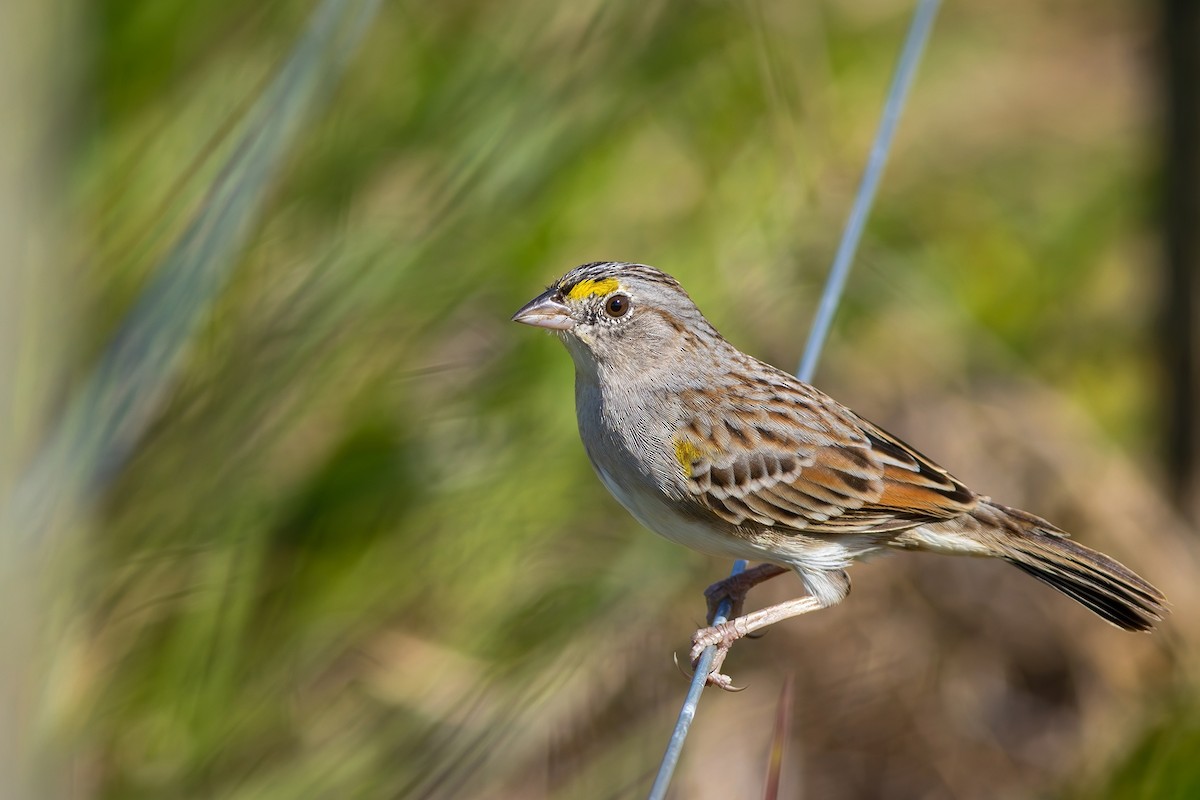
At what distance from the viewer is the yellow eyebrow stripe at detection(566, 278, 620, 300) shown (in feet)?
10.1

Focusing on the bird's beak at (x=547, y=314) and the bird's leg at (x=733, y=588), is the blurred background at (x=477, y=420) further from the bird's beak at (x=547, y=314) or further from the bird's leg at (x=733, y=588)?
the bird's beak at (x=547, y=314)

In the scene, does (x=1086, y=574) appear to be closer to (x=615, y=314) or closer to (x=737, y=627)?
(x=737, y=627)

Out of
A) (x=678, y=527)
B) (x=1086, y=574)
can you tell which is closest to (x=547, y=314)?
(x=678, y=527)

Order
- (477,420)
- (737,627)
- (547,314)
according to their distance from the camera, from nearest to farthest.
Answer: (547,314) → (737,627) → (477,420)

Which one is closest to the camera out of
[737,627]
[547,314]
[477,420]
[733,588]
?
[547,314]

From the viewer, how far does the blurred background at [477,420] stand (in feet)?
9.54

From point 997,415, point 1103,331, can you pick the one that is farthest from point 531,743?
point 1103,331

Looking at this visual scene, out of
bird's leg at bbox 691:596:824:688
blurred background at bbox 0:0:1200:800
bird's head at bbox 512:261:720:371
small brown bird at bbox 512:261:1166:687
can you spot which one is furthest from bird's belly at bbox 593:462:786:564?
blurred background at bbox 0:0:1200:800

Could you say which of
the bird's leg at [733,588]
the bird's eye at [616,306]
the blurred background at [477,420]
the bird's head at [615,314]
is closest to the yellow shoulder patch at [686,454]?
the bird's head at [615,314]

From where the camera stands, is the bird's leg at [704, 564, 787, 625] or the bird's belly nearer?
the bird's belly

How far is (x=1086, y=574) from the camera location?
3.11 meters

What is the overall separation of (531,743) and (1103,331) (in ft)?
11.7

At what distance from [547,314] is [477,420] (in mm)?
1299

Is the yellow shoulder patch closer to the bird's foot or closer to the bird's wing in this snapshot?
the bird's wing
